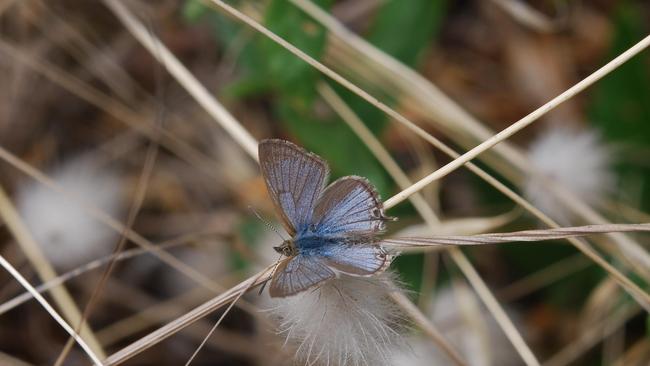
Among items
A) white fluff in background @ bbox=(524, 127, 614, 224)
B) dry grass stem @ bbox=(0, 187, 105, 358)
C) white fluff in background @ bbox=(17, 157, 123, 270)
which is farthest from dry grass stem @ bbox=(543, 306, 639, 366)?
white fluff in background @ bbox=(17, 157, 123, 270)

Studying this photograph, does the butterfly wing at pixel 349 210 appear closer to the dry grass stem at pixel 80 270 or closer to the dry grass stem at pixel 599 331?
the dry grass stem at pixel 80 270

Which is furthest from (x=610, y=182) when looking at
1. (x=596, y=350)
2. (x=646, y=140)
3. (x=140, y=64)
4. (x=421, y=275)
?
(x=140, y=64)

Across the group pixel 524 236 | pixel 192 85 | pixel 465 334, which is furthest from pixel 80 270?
pixel 465 334

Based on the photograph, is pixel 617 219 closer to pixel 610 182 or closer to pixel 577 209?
pixel 610 182

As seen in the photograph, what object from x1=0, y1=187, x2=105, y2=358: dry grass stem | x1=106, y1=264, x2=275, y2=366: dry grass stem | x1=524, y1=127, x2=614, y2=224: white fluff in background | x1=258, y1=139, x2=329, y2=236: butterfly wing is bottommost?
x1=106, y1=264, x2=275, y2=366: dry grass stem

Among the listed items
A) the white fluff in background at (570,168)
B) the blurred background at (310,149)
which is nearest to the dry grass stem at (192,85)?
the blurred background at (310,149)

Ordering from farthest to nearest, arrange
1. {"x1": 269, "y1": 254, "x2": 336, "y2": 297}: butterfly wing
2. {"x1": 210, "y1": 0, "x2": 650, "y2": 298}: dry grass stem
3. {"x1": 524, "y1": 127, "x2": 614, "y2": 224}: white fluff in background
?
{"x1": 524, "y1": 127, "x2": 614, "y2": 224}: white fluff in background, {"x1": 210, "y1": 0, "x2": 650, "y2": 298}: dry grass stem, {"x1": 269, "y1": 254, "x2": 336, "y2": 297}: butterfly wing

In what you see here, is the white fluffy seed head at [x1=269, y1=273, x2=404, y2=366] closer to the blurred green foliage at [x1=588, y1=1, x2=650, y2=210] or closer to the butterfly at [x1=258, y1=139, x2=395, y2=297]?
the butterfly at [x1=258, y1=139, x2=395, y2=297]
